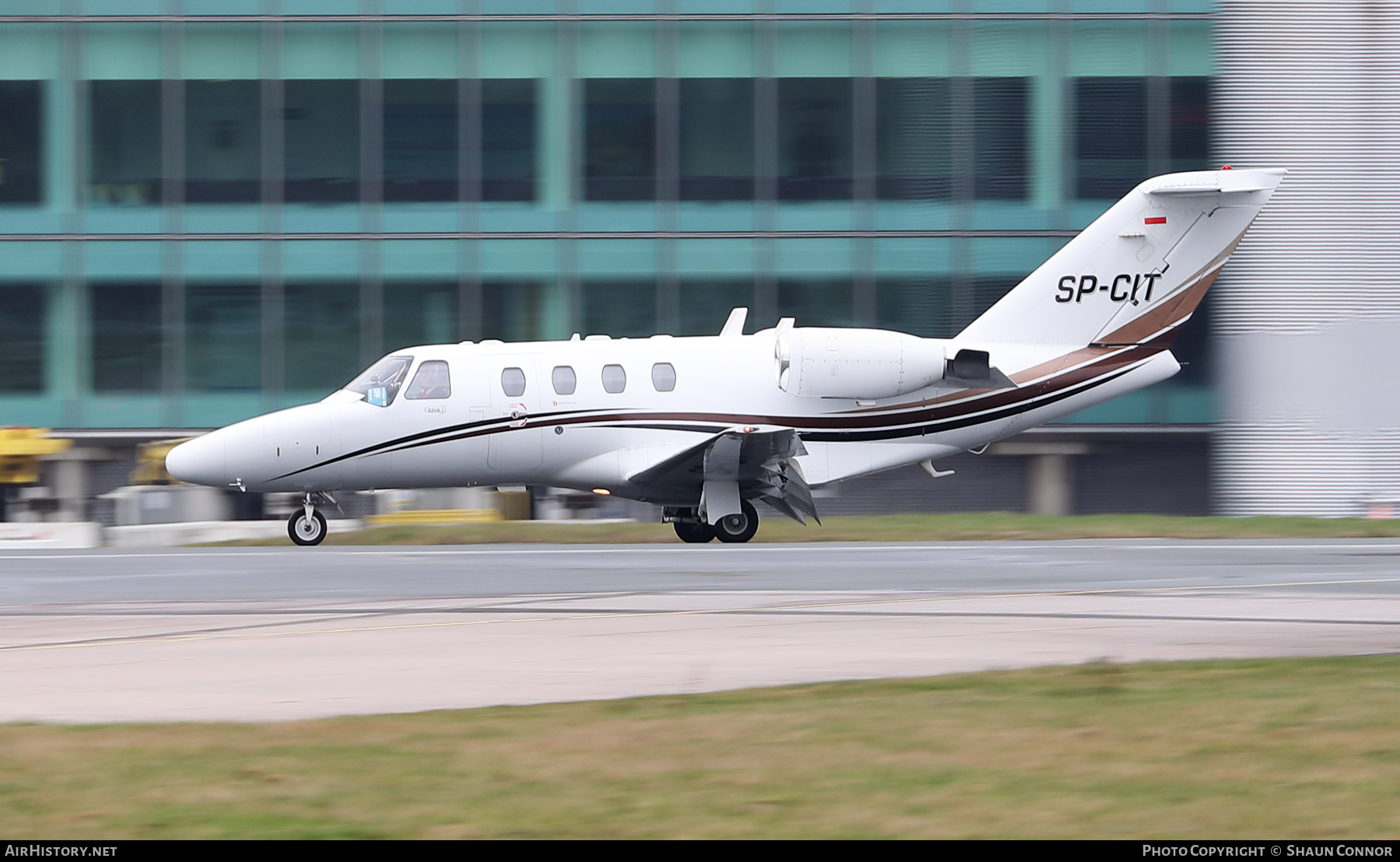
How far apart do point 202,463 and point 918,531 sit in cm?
1001

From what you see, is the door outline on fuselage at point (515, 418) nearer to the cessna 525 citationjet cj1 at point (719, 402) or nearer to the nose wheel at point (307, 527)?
the cessna 525 citationjet cj1 at point (719, 402)

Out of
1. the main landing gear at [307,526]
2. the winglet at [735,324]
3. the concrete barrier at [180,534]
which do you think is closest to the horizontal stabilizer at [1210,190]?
the winglet at [735,324]

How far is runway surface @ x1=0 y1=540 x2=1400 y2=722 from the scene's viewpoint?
9367 millimetres

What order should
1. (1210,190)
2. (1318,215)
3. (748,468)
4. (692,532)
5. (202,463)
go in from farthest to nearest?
(1318,215) < (692,532) < (1210,190) < (202,463) < (748,468)

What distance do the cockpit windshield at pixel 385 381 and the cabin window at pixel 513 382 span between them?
1.30m

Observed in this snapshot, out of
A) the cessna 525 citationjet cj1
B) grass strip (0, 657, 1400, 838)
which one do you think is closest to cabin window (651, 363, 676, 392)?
the cessna 525 citationjet cj1

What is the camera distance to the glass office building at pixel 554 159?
3238cm

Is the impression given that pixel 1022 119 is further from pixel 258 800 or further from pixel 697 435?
pixel 258 800

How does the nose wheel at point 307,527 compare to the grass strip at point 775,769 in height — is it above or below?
above

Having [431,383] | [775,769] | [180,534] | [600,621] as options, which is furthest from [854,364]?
[775,769]

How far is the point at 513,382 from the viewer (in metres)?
22.1

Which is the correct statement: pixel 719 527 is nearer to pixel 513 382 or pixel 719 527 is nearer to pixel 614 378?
pixel 614 378
